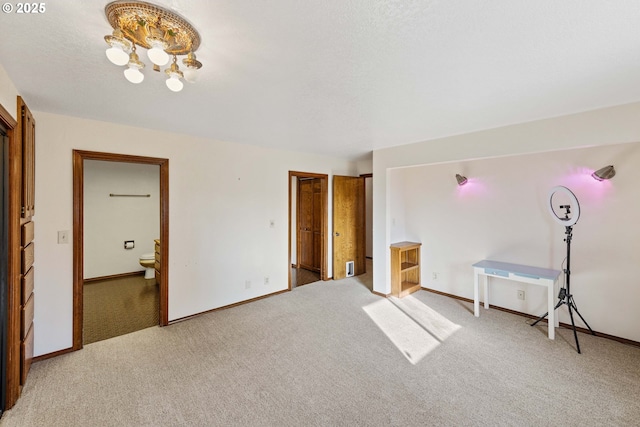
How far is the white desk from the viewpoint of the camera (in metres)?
2.84

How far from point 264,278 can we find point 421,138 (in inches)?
121

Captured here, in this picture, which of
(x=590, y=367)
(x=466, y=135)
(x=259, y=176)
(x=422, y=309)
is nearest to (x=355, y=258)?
(x=422, y=309)

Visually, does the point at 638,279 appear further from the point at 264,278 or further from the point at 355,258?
the point at 264,278

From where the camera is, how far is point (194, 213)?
3393 millimetres

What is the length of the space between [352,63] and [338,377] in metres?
2.41

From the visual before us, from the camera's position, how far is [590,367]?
235cm

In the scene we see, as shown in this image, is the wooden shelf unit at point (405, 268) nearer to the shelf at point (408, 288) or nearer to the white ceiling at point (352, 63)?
the shelf at point (408, 288)

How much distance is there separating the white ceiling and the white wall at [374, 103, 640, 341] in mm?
281

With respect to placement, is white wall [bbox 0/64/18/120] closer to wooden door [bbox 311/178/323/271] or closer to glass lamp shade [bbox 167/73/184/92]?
glass lamp shade [bbox 167/73/184/92]

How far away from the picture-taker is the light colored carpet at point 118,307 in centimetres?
308

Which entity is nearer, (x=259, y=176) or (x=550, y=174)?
(x=550, y=174)

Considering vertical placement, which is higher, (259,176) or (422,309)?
(259,176)

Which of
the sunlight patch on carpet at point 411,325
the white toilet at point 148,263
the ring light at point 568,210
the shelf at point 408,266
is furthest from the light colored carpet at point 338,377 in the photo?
the white toilet at point 148,263

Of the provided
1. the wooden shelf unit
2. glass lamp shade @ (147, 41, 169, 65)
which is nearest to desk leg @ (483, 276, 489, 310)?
the wooden shelf unit
